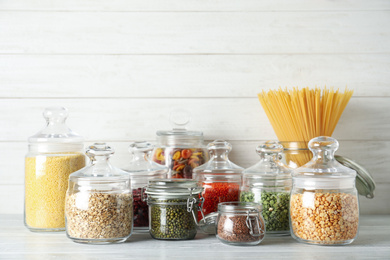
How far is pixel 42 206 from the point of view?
44.8 inches

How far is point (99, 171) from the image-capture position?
3.41ft

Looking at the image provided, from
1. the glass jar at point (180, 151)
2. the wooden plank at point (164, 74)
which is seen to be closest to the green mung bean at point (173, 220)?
the glass jar at point (180, 151)

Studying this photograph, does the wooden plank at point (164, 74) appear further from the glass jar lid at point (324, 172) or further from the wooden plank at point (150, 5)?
the glass jar lid at point (324, 172)

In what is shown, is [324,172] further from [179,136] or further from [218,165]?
[179,136]

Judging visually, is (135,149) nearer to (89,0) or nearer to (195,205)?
(195,205)

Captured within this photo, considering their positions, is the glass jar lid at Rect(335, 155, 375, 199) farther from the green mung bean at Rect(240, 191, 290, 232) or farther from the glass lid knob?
the glass lid knob

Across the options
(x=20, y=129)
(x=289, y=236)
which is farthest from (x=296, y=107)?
(x=20, y=129)

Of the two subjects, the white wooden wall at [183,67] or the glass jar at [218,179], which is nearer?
the glass jar at [218,179]

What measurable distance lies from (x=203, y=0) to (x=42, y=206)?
0.75m

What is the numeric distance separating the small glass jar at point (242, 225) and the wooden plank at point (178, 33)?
1.94ft

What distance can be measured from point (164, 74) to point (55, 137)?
1.32 feet

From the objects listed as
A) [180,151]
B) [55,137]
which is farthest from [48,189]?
[180,151]

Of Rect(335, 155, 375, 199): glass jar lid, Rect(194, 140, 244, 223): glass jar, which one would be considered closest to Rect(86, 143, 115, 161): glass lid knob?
Rect(194, 140, 244, 223): glass jar

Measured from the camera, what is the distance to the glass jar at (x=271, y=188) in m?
1.08
